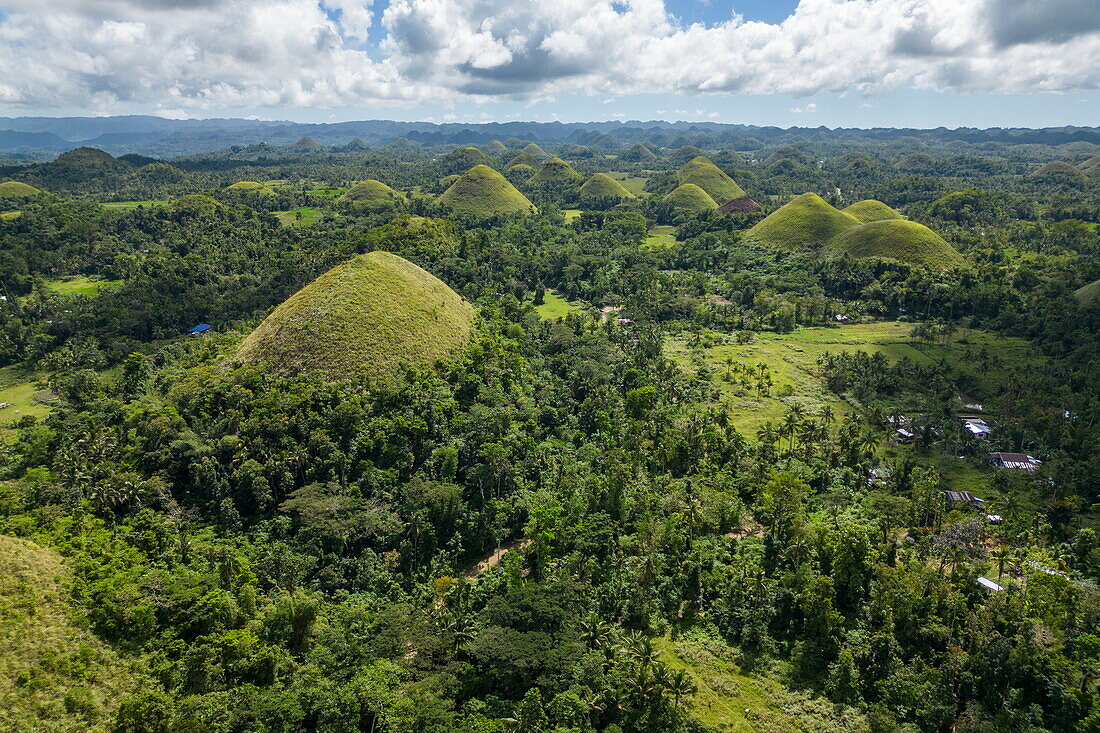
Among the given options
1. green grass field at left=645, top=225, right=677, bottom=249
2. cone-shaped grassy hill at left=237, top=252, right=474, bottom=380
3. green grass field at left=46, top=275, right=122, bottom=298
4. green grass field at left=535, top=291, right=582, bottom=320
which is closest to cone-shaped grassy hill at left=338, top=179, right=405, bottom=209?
green grass field at left=46, top=275, right=122, bottom=298

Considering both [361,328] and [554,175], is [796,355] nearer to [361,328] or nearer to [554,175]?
[361,328]

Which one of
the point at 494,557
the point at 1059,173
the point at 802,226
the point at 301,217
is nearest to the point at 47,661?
the point at 494,557

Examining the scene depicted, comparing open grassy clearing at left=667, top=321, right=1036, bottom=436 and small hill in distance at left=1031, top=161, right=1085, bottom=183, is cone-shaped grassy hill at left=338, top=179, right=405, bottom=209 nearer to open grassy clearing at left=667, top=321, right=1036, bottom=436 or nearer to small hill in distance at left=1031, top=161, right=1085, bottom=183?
open grassy clearing at left=667, top=321, right=1036, bottom=436

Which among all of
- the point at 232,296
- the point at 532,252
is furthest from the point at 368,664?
the point at 532,252

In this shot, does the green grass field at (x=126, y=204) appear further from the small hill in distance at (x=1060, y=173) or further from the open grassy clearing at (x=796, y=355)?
the small hill in distance at (x=1060, y=173)

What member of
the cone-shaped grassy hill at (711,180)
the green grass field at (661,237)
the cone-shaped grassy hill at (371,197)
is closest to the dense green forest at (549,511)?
the green grass field at (661,237)

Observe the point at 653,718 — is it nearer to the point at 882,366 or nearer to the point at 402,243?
the point at 882,366
